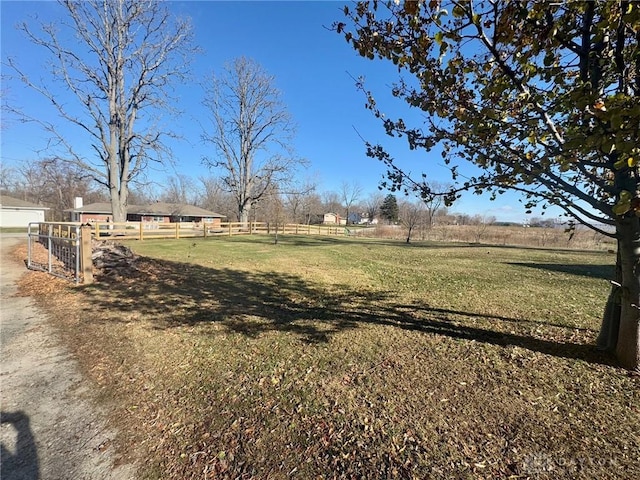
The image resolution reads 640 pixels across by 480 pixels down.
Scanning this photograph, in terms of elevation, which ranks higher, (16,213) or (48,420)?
(16,213)

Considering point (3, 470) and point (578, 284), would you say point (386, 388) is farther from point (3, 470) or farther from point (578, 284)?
point (578, 284)

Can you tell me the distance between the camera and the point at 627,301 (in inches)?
125

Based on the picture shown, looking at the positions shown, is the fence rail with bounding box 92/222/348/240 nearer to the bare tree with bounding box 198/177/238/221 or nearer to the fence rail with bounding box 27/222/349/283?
the fence rail with bounding box 27/222/349/283

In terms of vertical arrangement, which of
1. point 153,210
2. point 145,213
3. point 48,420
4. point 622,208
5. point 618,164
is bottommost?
point 48,420

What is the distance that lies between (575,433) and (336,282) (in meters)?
6.09

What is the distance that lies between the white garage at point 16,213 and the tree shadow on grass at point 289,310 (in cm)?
4219

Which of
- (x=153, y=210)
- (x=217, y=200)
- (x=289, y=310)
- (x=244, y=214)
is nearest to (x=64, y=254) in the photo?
(x=289, y=310)

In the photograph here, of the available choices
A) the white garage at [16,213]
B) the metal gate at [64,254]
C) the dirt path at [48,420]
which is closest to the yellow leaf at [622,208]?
the dirt path at [48,420]

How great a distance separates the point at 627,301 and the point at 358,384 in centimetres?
298

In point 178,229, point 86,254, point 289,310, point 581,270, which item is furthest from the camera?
point 178,229

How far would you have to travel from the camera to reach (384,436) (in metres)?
2.41

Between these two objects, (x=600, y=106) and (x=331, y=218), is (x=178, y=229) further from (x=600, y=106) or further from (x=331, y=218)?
(x=331, y=218)

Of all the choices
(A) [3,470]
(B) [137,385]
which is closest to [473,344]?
(B) [137,385]

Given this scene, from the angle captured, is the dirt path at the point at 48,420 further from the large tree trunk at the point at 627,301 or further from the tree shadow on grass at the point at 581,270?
the tree shadow on grass at the point at 581,270
